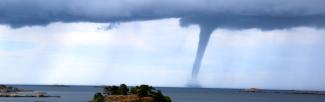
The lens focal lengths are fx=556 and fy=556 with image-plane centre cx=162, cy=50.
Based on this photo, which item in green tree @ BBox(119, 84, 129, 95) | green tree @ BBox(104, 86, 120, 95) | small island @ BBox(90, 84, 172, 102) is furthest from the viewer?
green tree @ BBox(104, 86, 120, 95)

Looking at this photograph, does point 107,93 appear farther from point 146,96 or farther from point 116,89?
point 146,96

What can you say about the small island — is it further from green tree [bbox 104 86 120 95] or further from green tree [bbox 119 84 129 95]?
green tree [bbox 104 86 120 95]

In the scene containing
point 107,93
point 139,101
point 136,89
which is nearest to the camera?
point 139,101

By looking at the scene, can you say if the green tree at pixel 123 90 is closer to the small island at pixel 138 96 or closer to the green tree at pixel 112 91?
the small island at pixel 138 96

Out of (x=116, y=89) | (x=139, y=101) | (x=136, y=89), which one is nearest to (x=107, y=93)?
(x=116, y=89)

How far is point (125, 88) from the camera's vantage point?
168375 millimetres

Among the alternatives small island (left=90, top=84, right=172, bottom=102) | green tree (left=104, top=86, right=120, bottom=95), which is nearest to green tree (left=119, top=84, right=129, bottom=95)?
small island (left=90, top=84, right=172, bottom=102)

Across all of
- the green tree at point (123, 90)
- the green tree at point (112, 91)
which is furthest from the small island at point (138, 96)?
the green tree at point (112, 91)

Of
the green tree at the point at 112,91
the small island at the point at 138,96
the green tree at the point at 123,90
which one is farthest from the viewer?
the green tree at the point at 112,91

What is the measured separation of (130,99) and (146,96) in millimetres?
5477

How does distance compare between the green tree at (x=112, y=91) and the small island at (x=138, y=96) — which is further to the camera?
the green tree at (x=112, y=91)

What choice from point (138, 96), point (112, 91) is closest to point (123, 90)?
point (112, 91)

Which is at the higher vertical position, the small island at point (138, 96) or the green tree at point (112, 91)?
the green tree at point (112, 91)

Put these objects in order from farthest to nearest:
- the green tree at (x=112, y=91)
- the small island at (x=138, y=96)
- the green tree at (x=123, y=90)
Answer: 1. the green tree at (x=112, y=91)
2. the green tree at (x=123, y=90)
3. the small island at (x=138, y=96)
